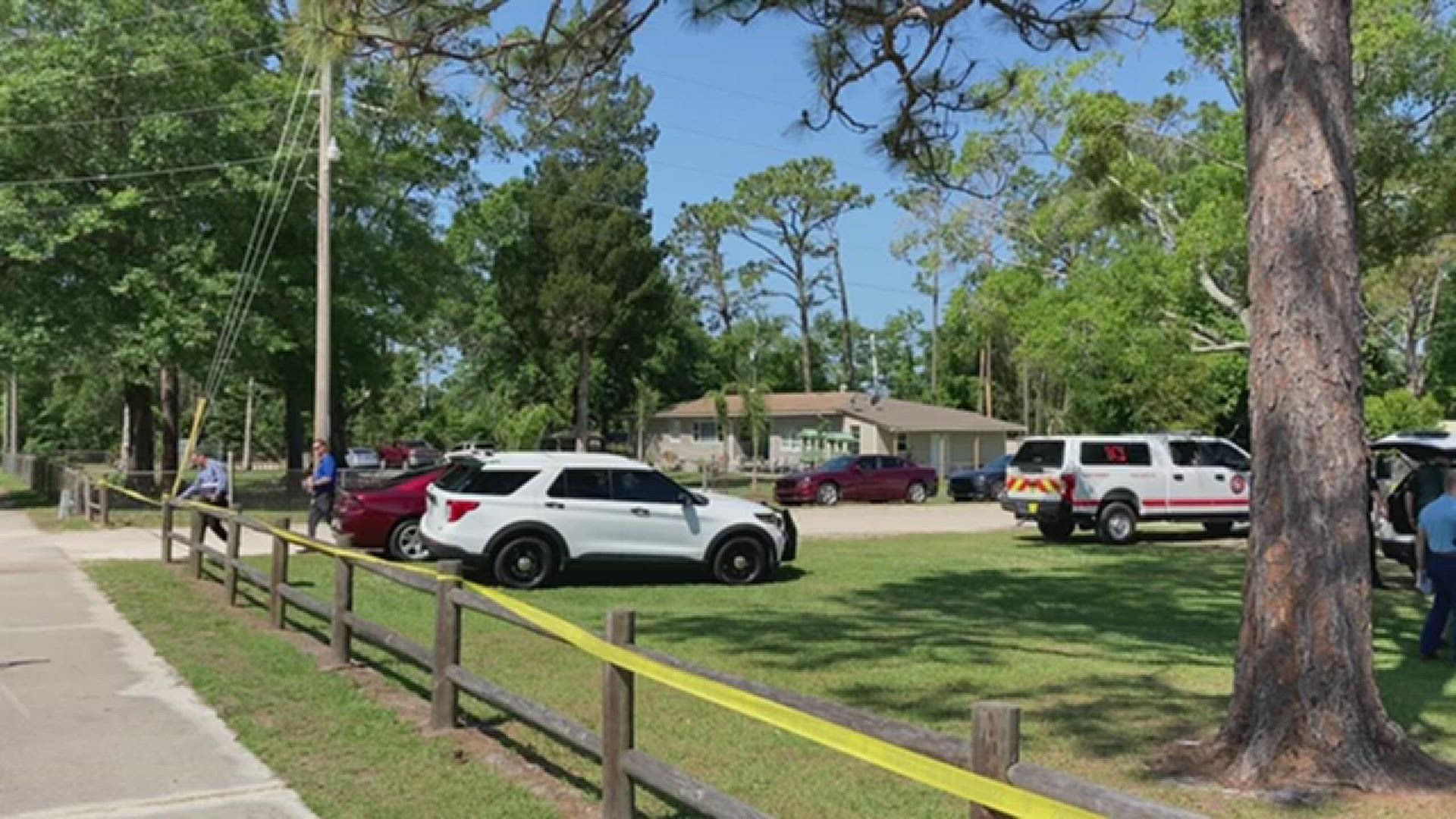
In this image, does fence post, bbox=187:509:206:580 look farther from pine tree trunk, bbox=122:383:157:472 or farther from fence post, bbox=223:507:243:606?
pine tree trunk, bbox=122:383:157:472

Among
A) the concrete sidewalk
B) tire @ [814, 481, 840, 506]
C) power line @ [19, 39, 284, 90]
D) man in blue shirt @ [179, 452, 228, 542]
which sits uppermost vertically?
power line @ [19, 39, 284, 90]

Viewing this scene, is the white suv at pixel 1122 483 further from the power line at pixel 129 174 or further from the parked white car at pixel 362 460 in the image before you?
the parked white car at pixel 362 460

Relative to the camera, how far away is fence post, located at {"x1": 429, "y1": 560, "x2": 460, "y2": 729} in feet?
23.2

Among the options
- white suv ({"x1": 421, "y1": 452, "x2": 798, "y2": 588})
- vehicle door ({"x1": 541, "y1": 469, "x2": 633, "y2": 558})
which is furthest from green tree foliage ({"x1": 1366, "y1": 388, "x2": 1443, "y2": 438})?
vehicle door ({"x1": 541, "y1": 469, "x2": 633, "y2": 558})

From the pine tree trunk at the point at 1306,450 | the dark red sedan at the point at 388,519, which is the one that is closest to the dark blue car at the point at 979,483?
the dark red sedan at the point at 388,519

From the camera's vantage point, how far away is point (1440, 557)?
10.1 metres

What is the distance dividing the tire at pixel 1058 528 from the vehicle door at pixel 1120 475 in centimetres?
46

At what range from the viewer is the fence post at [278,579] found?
10.8 metres

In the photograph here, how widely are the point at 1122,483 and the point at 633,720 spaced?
18.2m

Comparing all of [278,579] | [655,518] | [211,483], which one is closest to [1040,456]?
[655,518]

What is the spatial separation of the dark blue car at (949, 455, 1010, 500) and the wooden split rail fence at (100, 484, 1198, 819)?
96.2 feet

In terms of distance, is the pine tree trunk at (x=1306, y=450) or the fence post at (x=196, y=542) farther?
the fence post at (x=196, y=542)

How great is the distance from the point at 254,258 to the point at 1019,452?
18212 millimetres

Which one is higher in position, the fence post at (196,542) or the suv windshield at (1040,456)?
the suv windshield at (1040,456)
